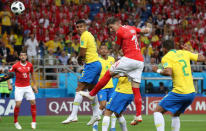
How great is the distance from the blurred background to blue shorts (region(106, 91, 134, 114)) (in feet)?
24.5

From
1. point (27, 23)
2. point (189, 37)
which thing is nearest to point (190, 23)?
point (189, 37)

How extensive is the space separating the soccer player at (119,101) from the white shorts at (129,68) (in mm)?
480

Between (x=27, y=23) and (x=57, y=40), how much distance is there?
178cm

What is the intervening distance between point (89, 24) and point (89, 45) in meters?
14.0

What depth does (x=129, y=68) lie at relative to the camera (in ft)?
32.4

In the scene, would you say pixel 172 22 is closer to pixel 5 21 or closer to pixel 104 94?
pixel 5 21

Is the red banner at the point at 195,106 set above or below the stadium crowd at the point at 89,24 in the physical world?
below

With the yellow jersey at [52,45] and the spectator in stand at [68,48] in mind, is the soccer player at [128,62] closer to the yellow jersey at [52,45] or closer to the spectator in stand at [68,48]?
the spectator in stand at [68,48]

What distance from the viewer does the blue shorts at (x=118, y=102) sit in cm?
1005

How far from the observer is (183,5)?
97.0ft

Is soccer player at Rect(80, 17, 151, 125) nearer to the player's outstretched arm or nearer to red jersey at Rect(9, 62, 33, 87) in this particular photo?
the player's outstretched arm

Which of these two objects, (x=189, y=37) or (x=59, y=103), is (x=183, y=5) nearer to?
(x=189, y=37)

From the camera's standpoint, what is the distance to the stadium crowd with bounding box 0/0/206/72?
22.0 meters

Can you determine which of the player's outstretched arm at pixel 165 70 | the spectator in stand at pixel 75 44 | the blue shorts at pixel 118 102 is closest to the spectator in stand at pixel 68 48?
the spectator in stand at pixel 75 44
